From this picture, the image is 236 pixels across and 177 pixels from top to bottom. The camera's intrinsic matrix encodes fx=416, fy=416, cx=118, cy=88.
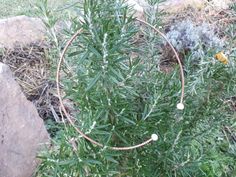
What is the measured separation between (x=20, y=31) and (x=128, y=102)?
1505 millimetres

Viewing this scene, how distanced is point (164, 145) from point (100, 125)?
0.86ft

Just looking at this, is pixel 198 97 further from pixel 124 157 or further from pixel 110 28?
pixel 110 28

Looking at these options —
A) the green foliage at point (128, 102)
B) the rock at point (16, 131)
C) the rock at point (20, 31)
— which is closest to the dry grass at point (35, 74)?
the rock at point (20, 31)

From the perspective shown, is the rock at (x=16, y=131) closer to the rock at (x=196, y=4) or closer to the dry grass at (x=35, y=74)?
the dry grass at (x=35, y=74)

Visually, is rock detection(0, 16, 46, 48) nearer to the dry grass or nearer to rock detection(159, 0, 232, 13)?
the dry grass

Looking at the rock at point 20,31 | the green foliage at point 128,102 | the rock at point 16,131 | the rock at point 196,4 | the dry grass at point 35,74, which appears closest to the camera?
the green foliage at point 128,102

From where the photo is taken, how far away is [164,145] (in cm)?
130

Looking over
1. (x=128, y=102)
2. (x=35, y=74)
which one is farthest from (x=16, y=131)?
(x=128, y=102)

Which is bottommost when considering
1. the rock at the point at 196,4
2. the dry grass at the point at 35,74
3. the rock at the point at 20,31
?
the rock at the point at 196,4

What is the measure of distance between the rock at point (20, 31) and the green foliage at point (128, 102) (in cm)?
118

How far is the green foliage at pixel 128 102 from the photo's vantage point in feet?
3.47

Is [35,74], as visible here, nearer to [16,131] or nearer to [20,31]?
[20,31]

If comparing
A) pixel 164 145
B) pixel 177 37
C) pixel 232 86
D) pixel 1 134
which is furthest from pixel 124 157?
pixel 177 37

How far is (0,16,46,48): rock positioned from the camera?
2.48m
